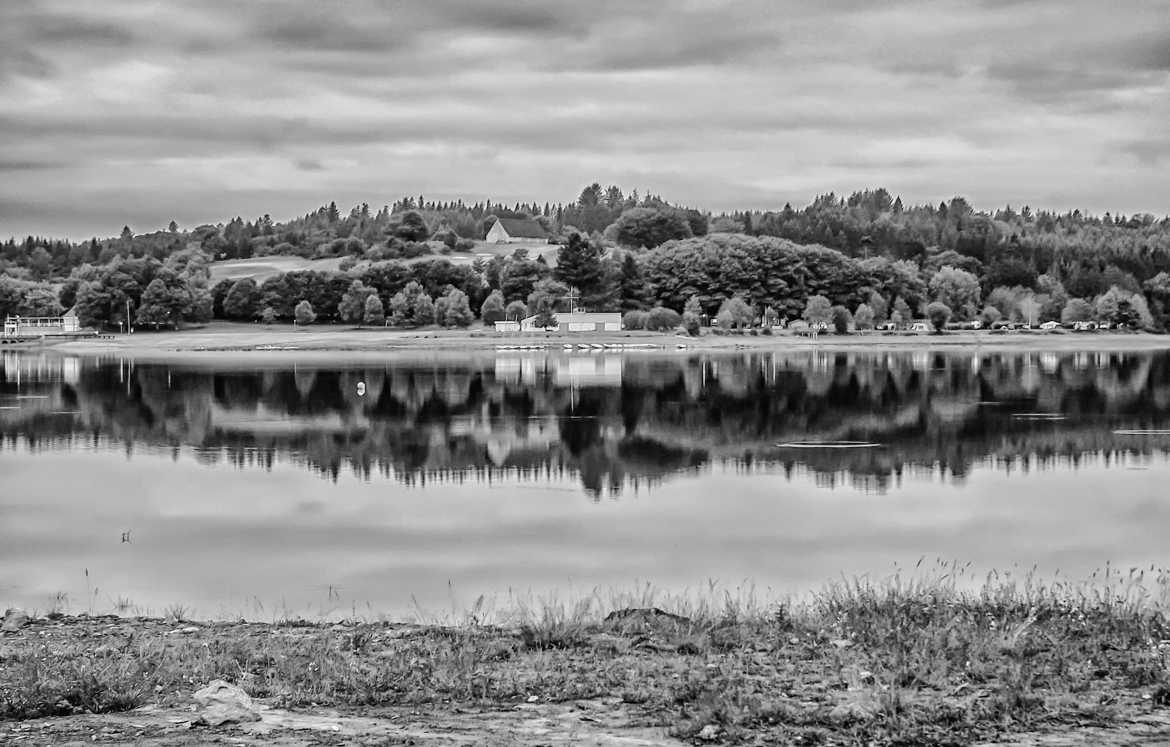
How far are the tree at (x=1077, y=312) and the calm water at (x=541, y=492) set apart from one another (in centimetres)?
13343

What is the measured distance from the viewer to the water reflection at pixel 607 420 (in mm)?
33625

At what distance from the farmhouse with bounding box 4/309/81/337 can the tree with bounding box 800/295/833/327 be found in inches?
3875

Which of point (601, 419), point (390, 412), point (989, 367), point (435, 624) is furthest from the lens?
point (989, 367)

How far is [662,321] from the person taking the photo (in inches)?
6299

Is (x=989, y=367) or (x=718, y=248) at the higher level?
(x=718, y=248)

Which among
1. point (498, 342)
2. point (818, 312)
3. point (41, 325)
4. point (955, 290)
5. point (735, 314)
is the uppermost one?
point (955, 290)

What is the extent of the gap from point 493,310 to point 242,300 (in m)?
37.5

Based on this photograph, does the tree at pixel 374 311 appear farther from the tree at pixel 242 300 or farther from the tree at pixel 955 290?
the tree at pixel 955 290

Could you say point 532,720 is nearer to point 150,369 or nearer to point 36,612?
point 36,612

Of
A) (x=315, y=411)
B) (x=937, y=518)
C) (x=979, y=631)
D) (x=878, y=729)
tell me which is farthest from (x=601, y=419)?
(x=878, y=729)

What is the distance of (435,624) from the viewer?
585 inches

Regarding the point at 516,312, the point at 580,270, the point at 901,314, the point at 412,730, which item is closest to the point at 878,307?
the point at 901,314

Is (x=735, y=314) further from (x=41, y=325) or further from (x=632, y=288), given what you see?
(x=41, y=325)

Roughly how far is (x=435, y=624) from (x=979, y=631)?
5985 mm
